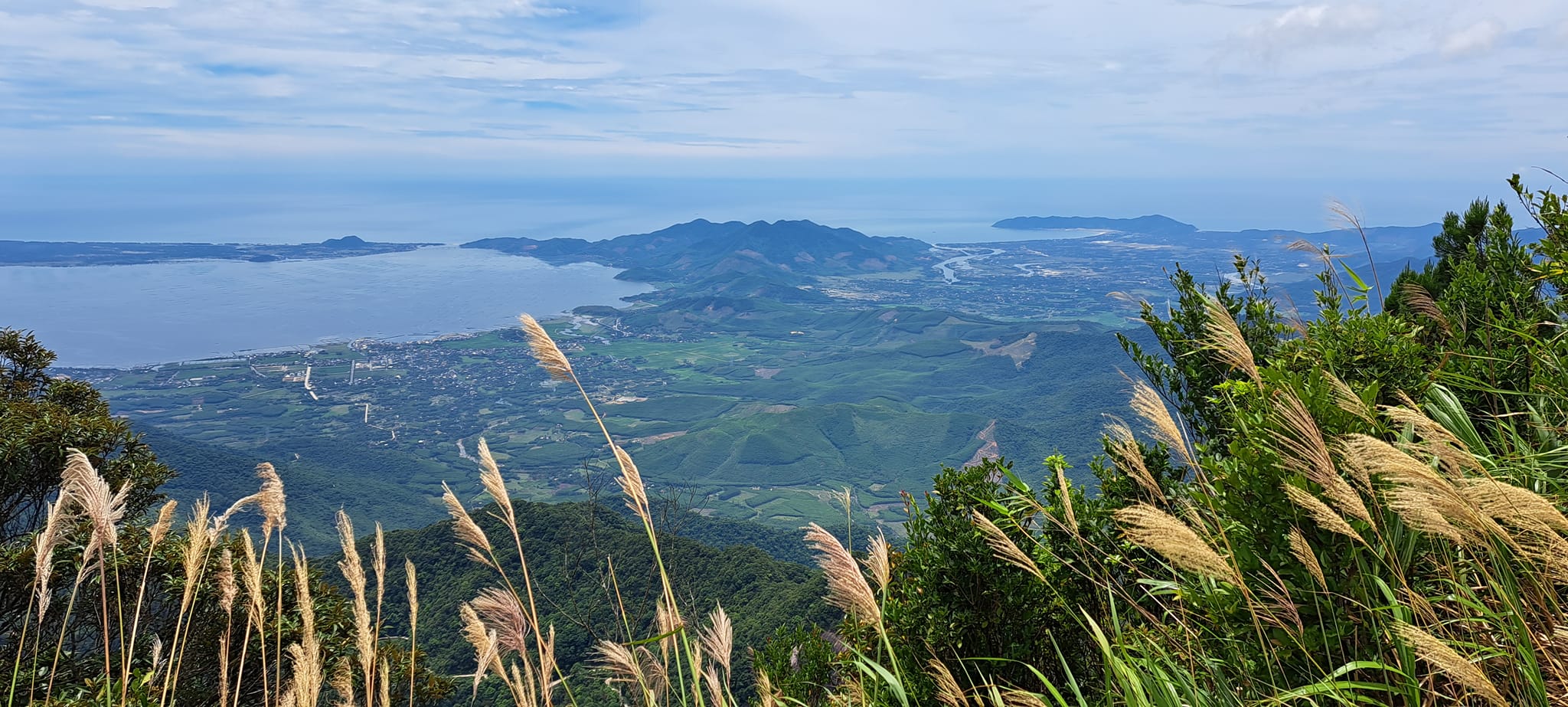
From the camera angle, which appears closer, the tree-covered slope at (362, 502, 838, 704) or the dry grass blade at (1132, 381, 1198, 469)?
the dry grass blade at (1132, 381, 1198, 469)

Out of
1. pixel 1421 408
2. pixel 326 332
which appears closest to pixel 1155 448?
pixel 1421 408

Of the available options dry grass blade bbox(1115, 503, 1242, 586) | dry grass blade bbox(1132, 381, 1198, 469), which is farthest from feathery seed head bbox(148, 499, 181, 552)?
dry grass blade bbox(1132, 381, 1198, 469)

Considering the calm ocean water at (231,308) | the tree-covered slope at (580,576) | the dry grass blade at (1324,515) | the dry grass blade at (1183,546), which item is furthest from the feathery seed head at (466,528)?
the calm ocean water at (231,308)

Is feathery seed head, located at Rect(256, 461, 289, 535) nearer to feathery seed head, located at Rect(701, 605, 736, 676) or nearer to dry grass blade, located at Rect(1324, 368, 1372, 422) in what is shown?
feathery seed head, located at Rect(701, 605, 736, 676)

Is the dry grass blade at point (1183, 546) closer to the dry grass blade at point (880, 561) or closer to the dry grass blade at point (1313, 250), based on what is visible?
the dry grass blade at point (880, 561)

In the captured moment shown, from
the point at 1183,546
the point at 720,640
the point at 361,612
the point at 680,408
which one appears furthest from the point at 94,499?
the point at 680,408

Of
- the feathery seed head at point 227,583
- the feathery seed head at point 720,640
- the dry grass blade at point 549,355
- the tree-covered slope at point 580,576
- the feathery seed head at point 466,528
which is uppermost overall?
the dry grass blade at point 549,355
